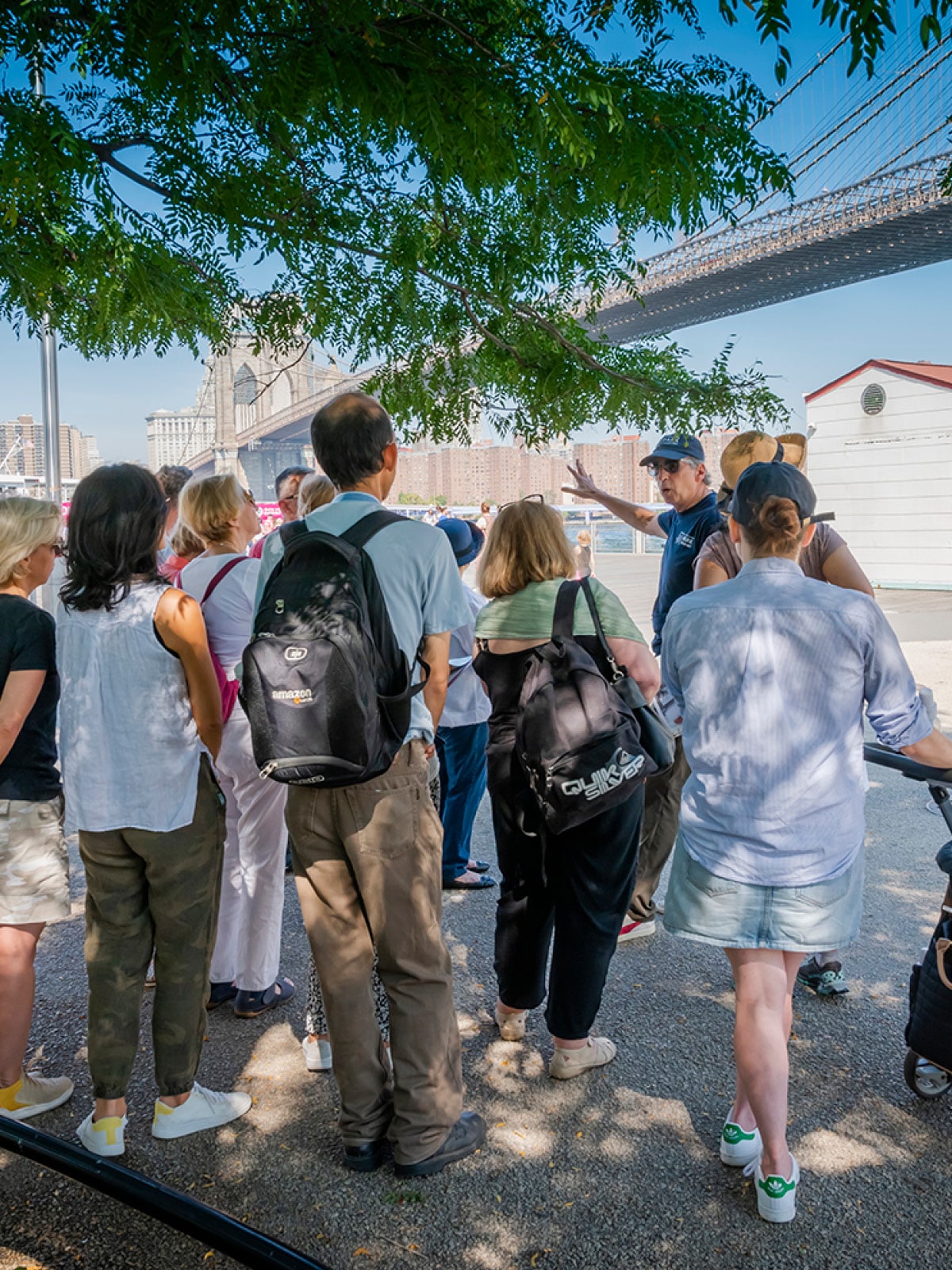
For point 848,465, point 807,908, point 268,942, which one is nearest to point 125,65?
point 268,942

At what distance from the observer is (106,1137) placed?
2518mm

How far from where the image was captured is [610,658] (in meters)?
2.79

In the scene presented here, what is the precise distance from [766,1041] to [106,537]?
81.7 inches

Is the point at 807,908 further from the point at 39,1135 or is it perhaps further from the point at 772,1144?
the point at 39,1135

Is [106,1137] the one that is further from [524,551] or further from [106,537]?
[524,551]

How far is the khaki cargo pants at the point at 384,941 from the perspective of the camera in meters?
2.37

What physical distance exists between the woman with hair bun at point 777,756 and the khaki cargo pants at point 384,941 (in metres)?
0.68

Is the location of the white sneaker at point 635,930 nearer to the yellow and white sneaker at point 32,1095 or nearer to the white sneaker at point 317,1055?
the white sneaker at point 317,1055

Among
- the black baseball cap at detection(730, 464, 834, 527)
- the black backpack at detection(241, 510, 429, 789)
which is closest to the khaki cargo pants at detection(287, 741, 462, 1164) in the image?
the black backpack at detection(241, 510, 429, 789)

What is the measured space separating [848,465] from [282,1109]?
21.8m

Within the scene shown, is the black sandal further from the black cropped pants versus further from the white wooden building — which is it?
the white wooden building

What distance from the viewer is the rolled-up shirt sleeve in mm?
2180

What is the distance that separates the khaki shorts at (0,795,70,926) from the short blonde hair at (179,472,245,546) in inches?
42.8

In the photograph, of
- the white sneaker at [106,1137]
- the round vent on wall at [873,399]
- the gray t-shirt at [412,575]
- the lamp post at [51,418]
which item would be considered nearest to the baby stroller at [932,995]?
the gray t-shirt at [412,575]
